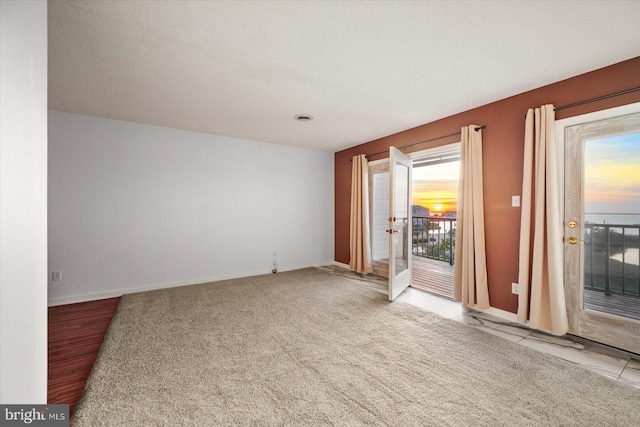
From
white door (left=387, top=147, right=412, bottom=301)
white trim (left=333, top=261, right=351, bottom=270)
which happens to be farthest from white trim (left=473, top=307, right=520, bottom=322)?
white trim (left=333, top=261, right=351, bottom=270)

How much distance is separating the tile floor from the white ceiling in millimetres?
2471

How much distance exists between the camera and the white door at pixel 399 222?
3646 mm

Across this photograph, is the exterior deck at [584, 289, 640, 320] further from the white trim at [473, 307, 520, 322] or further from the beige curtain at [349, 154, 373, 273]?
the beige curtain at [349, 154, 373, 273]

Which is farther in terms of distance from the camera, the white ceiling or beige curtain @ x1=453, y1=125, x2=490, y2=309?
beige curtain @ x1=453, y1=125, x2=490, y2=309

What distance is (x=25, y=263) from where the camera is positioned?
107cm

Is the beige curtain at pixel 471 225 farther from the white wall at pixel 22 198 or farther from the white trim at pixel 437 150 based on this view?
the white wall at pixel 22 198

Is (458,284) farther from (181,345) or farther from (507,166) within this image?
(181,345)

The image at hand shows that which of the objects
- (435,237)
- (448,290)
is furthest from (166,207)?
(435,237)

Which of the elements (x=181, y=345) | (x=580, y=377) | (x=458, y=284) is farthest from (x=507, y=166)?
A: (x=181, y=345)

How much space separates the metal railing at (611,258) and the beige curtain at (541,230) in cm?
23

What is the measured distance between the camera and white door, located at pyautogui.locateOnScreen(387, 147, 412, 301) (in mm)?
3646

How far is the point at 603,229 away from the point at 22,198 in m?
4.00

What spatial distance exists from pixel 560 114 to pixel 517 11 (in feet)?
4.74

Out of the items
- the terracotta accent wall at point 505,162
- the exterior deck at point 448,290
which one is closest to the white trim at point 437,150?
the terracotta accent wall at point 505,162
